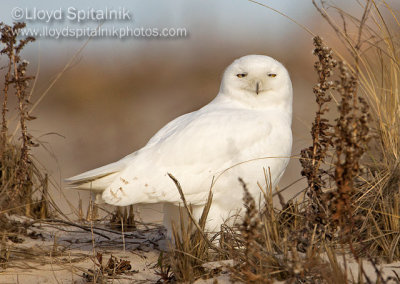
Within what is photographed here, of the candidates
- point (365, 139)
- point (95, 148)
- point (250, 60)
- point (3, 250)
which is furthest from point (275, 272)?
point (95, 148)

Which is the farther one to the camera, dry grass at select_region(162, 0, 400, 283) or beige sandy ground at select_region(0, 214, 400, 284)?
beige sandy ground at select_region(0, 214, 400, 284)

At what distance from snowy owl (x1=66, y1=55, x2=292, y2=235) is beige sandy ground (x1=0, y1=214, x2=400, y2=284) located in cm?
35

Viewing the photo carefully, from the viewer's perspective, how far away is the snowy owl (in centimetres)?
410

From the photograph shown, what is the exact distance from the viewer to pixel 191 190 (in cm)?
415

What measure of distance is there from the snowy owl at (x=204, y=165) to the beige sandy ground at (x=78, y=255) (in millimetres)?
347

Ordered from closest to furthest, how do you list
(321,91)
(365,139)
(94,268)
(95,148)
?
(365,139) < (94,268) < (321,91) < (95,148)

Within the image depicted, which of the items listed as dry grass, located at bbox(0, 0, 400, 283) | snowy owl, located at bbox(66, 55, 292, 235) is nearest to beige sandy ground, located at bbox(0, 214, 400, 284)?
dry grass, located at bbox(0, 0, 400, 283)

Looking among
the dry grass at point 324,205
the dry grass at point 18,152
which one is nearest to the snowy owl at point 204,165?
the dry grass at point 324,205

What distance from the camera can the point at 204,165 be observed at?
420 cm

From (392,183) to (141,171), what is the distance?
1516 mm

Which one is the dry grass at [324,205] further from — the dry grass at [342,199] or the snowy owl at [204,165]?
the snowy owl at [204,165]

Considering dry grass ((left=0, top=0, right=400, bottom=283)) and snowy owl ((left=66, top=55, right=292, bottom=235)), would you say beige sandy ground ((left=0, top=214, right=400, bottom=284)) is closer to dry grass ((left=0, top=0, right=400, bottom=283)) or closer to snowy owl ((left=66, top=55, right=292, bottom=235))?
dry grass ((left=0, top=0, right=400, bottom=283))

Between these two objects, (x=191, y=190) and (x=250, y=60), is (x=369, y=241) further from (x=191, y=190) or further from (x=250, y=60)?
(x=250, y=60)

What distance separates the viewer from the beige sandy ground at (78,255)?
3.48 metres
